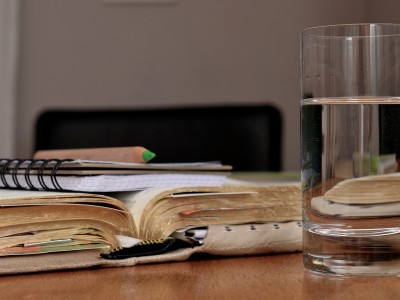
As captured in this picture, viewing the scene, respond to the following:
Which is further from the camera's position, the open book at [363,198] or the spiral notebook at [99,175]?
the spiral notebook at [99,175]

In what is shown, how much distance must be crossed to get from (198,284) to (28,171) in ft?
0.74

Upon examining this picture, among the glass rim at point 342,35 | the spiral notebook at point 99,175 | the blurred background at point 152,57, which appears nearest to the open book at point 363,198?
the glass rim at point 342,35

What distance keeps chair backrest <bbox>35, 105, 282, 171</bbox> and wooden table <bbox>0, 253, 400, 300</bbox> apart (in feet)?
5.32

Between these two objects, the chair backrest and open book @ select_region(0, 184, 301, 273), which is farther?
the chair backrest

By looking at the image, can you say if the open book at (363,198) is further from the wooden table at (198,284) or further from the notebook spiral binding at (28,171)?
the notebook spiral binding at (28,171)

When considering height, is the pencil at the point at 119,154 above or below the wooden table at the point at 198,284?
above

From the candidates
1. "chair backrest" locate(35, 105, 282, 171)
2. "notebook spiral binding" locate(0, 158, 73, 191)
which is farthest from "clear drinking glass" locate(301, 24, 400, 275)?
"chair backrest" locate(35, 105, 282, 171)

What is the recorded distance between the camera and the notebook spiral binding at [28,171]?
2.26 feet

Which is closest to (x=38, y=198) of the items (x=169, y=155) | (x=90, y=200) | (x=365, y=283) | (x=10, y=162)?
(x=90, y=200)

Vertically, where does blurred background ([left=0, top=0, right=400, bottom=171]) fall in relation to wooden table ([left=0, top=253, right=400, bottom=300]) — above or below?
above

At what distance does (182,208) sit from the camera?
0.68m

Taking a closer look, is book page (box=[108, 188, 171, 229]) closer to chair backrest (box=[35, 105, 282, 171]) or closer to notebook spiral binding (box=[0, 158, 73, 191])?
notebook spiral binding (box=[0, 158, 73, 191])

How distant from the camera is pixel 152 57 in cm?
268

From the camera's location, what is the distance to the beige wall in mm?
2668
